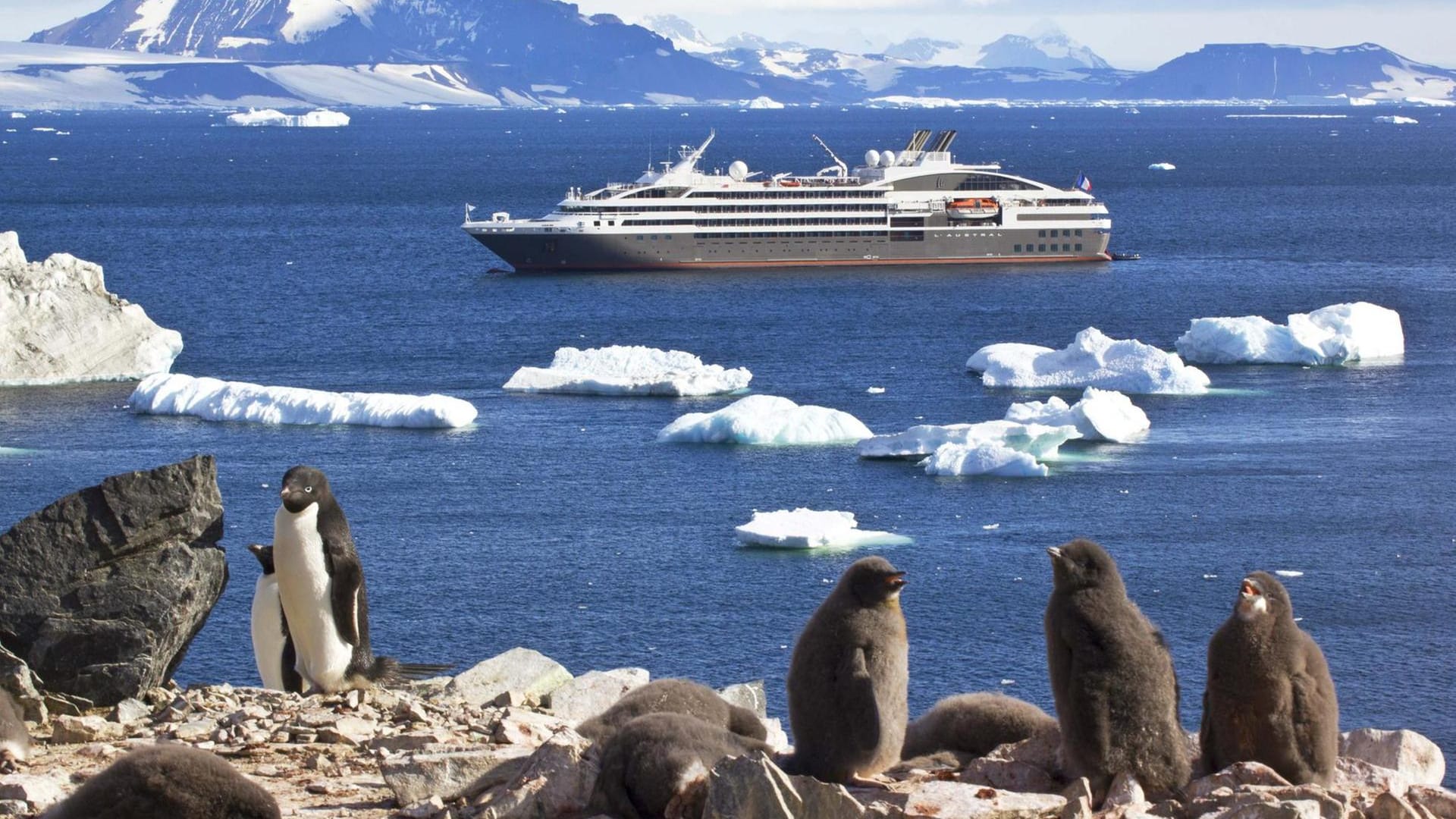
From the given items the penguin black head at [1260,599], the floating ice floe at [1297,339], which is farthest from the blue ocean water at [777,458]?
the penguin black head at [1260,599]

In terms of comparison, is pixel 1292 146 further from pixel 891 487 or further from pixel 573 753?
pixel 573 753

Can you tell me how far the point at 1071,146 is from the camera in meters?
175

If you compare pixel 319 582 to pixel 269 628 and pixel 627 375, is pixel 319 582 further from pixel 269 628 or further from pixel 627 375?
pixel 627 375

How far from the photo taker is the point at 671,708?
734 centimetres

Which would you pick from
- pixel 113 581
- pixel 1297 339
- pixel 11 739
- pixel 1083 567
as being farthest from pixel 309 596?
pixel 1297 339

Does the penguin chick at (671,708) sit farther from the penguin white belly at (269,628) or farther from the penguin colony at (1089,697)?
the penguin white belly at (269,628)

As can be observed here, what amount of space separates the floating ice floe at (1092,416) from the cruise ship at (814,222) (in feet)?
115

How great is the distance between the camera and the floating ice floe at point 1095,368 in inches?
1710

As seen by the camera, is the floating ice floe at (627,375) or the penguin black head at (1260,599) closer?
the penguin black head at (1260,599)

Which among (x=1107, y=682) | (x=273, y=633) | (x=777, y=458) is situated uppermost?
(x=1107, y=682)

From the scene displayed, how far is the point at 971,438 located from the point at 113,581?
2647 cm

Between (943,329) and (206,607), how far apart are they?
47243 mm

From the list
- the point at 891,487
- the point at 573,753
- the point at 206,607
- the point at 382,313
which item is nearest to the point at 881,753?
the point at 573,753

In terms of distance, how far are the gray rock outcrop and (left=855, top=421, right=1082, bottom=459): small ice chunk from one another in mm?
25993
